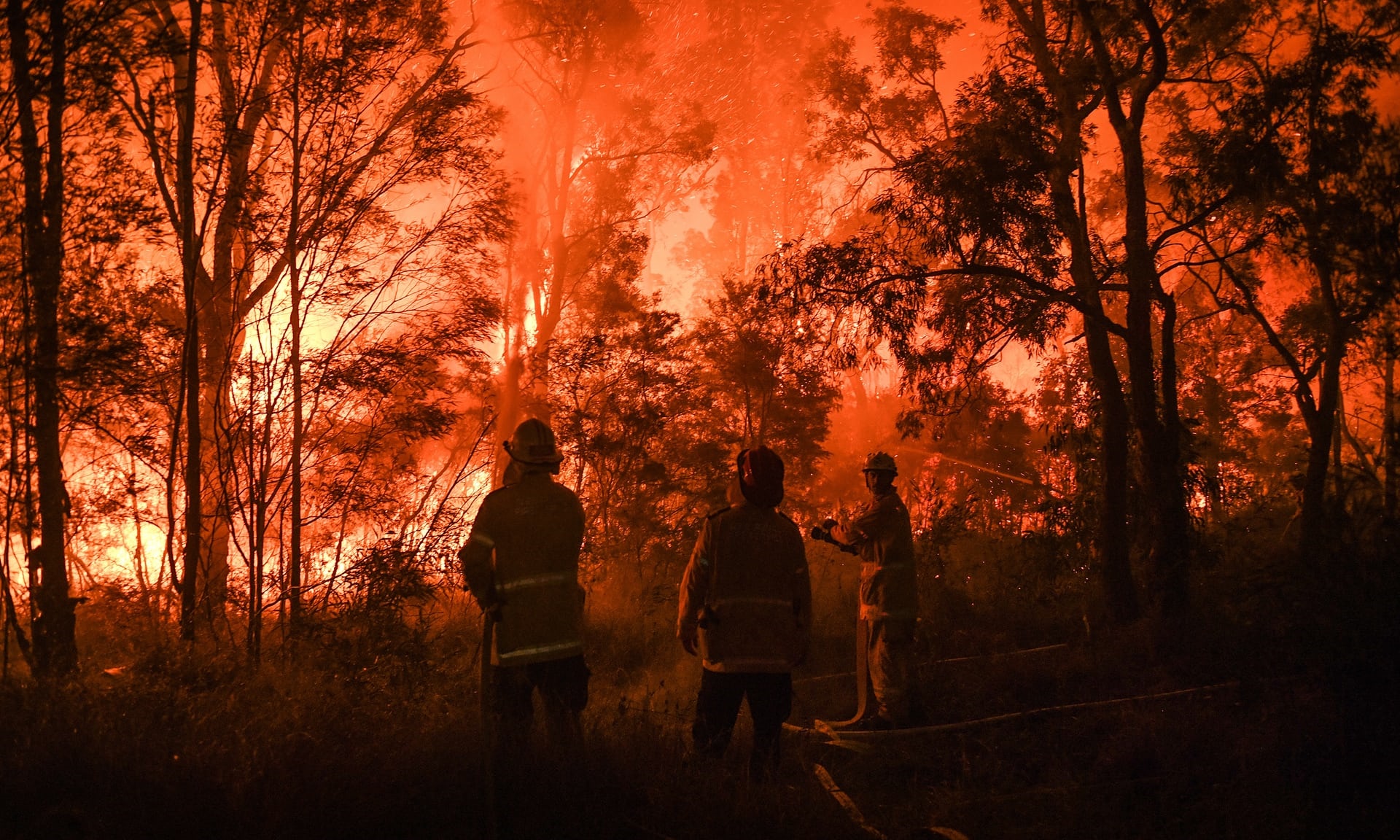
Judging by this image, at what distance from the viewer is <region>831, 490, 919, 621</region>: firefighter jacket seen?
711 cm

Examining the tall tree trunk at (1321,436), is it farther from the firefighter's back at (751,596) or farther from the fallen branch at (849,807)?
the firefighter's back at (751,596)

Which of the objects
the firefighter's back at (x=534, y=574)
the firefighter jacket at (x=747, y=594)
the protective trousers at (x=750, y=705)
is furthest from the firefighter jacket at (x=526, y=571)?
the protective trousers at (x=750, y=705)

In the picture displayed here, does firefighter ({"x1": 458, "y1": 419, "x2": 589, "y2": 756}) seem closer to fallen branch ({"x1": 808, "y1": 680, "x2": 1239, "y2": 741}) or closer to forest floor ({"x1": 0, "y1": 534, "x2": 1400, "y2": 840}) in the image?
forest floor ({"x1": 0, "y1": 534, "x2": 1400, "y2": 840})

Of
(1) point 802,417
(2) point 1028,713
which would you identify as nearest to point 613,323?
(1) point 802,417

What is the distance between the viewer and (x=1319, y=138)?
11.1m

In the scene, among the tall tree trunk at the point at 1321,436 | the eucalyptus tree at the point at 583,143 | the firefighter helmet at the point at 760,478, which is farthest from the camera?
the eucalyptus tree at the point at 583,143

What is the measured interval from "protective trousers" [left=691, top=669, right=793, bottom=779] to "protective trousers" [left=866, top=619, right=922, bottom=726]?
2505mm

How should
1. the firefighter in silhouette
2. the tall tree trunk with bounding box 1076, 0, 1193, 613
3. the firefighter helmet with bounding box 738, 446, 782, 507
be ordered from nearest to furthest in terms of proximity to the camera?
1. the firefighter in silhouette
2. the firefighter helmet with bounding box 738, 446, 782, 507
3. the tall tree trunk with bounding box 1076, 0, 1193, 613

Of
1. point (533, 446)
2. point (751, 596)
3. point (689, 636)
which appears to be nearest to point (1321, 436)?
point (751, 596)

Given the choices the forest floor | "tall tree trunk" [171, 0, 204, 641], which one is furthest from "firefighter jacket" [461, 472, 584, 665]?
"tall tree trunk" [171, 0, 204, 641]

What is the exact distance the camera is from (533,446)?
198 inches

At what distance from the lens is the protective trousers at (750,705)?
4.88 m

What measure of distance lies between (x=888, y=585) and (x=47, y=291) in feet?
22.3

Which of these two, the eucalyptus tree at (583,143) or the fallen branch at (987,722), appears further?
the eucalyptus tree at (583,143)
